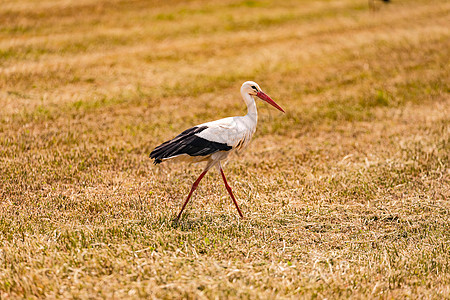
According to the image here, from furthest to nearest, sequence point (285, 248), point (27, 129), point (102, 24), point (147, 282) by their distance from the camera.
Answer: point (102, 24) < point (27, 129) < point (285, 248) < point (147, 282)

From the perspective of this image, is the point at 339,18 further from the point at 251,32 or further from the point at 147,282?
the point at 147,282

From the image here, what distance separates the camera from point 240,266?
5215 mm

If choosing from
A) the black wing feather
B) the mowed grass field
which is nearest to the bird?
the black wing feather

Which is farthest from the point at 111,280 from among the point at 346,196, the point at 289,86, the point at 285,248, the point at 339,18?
the point at 339,18

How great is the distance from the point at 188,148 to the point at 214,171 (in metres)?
2.26

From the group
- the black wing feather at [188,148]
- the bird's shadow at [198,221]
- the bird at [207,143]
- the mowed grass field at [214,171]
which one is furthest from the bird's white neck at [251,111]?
the bird's shadow at [198,221]

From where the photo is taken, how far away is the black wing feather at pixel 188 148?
6.21m

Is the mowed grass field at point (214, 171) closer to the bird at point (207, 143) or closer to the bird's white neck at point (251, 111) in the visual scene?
the bird at point (207, 143)

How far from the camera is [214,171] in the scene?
844 centimetres

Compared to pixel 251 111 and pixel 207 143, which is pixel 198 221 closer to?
pixel 207 143

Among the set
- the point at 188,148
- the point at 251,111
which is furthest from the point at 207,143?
the point at 251,111

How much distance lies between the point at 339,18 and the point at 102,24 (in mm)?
10377

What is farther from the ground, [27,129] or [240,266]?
[27,129]

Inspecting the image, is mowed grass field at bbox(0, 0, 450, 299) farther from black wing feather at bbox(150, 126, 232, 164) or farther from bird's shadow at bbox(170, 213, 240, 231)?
black wing feather at bbox(150, 126, 232, 164)
